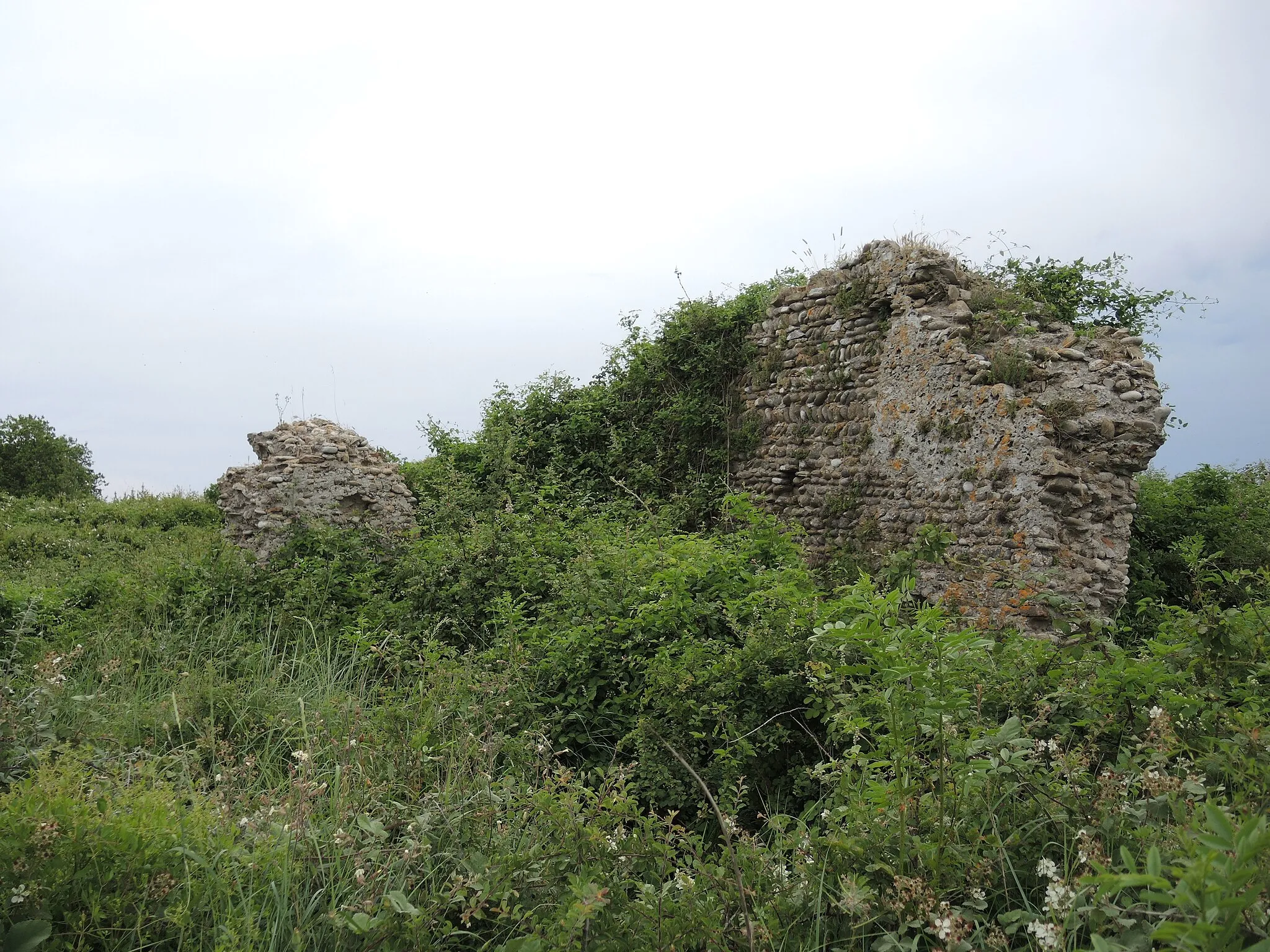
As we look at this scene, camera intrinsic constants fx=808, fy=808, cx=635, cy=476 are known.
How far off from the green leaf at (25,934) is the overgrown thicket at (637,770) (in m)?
0.08

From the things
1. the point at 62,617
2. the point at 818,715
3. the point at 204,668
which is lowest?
the point at 818,715

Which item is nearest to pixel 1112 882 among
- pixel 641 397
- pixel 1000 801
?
pixel 1000 801

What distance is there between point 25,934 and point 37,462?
2887 cm

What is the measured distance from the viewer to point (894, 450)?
8.30 metres

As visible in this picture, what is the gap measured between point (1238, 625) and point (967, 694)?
1587 mm

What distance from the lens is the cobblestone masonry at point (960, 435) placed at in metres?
6.96

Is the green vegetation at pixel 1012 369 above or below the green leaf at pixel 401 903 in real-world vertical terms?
above

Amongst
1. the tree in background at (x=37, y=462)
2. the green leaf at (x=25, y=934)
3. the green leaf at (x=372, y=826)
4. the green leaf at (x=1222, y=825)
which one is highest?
the tree in background at (x=37, y=462)

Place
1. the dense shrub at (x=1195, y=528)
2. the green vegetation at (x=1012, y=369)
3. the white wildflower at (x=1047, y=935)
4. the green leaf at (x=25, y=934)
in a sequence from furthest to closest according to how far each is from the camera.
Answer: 1. the dense shrub at (x=1195, y=528)
2. the green vegetation at (x=1012, y=369)
3. the green leaf at (x=25, y=934)
4. the white wildflower at (x=1047, y=935)

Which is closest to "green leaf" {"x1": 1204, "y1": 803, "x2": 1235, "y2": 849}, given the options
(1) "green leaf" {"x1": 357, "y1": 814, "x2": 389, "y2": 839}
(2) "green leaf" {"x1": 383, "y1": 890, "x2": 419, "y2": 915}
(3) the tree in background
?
(2) "green leaf" {"x1": 383, "y1": 890, "x2": 419, "y2": 915}

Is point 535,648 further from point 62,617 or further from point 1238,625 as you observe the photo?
point 62,617

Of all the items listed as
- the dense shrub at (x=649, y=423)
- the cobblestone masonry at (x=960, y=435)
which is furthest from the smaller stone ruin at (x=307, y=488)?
the cobblestone masonry at (x=960, y=435)

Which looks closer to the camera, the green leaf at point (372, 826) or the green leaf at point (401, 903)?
the green leaf at point (401, 903)

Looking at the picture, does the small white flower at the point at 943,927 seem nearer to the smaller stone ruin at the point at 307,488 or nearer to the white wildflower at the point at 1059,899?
the white wildflower at the point at 1059,899
